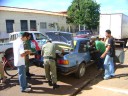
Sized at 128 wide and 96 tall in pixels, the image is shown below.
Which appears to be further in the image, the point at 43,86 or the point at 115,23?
the point at 115,23

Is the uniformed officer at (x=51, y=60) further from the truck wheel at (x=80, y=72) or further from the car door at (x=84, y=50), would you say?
the car door at (x=84, y=50)

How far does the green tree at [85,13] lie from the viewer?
3741cm

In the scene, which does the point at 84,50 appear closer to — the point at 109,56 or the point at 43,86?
the point at 109,56

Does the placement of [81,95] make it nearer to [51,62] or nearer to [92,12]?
[51,62]

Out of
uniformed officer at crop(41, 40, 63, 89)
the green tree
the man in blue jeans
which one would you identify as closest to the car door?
the man in blue jeans

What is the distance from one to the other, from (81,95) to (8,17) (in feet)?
76.7

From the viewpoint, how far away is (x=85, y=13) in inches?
1469

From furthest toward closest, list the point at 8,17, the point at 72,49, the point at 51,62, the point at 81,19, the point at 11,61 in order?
the point at 81,19, the point at 8,17, the point at 11,61, the point at 72,49, the point at 51,62

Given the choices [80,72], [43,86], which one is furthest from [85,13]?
[43,86]

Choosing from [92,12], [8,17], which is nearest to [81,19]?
[92,12]

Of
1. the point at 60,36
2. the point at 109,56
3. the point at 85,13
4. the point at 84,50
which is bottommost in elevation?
the point at 109,56

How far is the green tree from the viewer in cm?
3741

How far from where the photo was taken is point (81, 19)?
37781 mm

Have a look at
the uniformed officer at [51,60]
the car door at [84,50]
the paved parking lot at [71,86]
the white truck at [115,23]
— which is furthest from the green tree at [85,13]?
the uniformed officer at [51,60]
